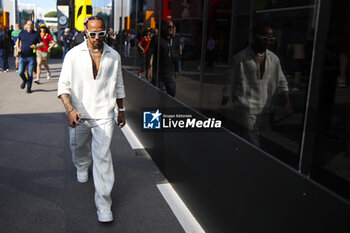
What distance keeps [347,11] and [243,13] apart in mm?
1055

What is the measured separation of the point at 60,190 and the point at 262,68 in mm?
2900

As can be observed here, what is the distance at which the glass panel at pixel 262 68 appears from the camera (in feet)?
7.05

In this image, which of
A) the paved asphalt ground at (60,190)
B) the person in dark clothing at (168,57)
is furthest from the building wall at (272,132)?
the paved asphalt ground at (60,190)

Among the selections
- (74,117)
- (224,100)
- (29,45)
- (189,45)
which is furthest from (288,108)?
(29,45)

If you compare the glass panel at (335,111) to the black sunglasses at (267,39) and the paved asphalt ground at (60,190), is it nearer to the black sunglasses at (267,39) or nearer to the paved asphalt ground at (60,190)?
the black sunglasses at (267,39)

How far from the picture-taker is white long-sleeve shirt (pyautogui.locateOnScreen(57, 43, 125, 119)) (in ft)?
12.4

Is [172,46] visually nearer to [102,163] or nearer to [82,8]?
[102,163]

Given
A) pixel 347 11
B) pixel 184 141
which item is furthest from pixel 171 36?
pixel 347 11

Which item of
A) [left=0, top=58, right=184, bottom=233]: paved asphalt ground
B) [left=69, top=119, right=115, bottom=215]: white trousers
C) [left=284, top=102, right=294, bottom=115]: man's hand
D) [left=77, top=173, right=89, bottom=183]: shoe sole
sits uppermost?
[left=284, top=102, right=294, bottom=115]: man's hand

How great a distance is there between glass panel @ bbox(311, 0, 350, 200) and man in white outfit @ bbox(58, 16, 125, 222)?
7.39 feet

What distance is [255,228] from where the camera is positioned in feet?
8.93

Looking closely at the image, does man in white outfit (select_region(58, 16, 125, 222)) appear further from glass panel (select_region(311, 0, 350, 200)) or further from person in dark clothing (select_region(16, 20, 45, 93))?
person in dark clothing (select_region(16, 20, 45, 93))

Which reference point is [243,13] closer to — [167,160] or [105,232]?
[105,232]

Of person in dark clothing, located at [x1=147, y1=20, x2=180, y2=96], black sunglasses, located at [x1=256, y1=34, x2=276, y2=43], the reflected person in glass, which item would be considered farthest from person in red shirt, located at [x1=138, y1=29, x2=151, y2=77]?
black sunglasses, located at [x1=256, y1=34, x2=276, y2=43]
